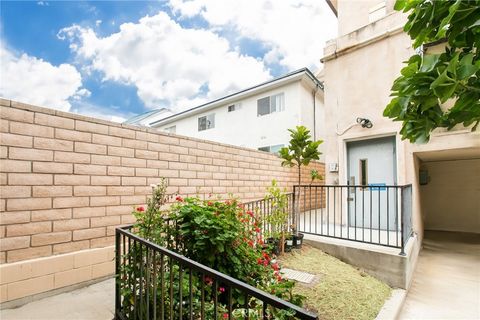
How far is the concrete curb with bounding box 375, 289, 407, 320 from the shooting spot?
2.84 metres

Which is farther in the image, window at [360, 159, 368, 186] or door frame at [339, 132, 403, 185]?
window at [360, 159, 368, 186]

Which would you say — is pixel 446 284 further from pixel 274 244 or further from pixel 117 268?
pixel 117 268

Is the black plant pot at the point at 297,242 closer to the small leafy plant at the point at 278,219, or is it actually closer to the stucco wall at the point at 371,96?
the small leafy plant at the point at 278,219

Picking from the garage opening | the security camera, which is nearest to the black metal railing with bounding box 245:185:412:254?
the garage opening

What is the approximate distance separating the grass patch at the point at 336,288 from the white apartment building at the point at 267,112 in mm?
6354

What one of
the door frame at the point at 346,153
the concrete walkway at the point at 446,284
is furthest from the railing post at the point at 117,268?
the door frame at the point at 346,153

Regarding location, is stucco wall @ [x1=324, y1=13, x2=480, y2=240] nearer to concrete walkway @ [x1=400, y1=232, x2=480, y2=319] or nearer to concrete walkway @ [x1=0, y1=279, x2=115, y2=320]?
concrete walkway @ [x1=400, y1=232, x2=480, y2=319]

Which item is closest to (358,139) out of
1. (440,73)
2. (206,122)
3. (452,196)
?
(452,196)

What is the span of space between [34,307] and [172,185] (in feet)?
7.18

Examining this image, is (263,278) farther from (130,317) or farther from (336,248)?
(336,248)

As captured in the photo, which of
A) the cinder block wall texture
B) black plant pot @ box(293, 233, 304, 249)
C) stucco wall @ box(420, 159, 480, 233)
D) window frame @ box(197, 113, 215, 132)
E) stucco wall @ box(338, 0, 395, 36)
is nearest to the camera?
the cinder block wall texture

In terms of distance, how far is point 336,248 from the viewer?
4.42 m

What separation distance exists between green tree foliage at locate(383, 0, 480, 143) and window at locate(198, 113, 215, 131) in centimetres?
1172

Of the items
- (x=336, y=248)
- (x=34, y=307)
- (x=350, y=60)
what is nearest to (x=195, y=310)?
(x=34, y=307)
